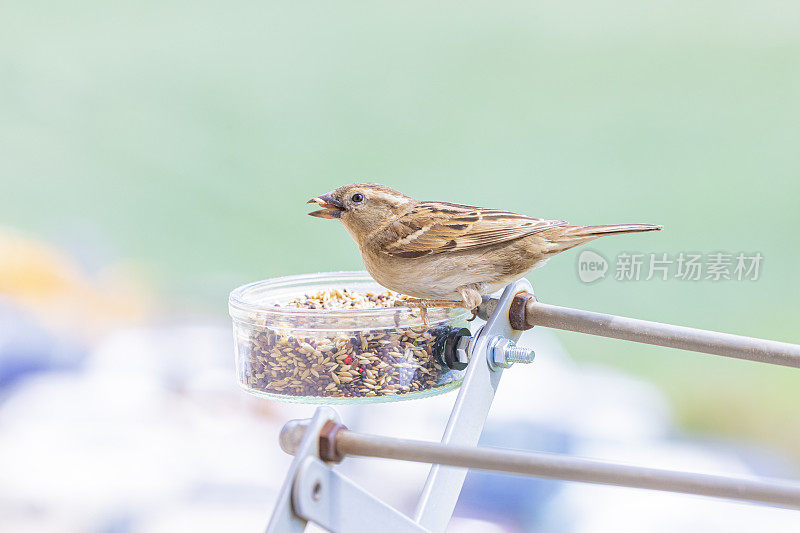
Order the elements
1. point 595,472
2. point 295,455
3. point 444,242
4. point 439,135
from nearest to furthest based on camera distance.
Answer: point 595,472 < point 295,455 < point 444,242 < point 439,135

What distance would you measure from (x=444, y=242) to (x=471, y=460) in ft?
2.08

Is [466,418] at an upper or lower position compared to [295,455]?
lower

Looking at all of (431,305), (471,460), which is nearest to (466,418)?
(431,305)

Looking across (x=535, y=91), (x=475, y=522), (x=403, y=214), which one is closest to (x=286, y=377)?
(x=403, y=214)

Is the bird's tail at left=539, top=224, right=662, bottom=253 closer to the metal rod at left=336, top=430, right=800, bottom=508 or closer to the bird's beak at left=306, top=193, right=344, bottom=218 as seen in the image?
the bird's beak at left=306, top=193, right=344, bottom=218

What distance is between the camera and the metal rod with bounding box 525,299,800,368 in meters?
1.13

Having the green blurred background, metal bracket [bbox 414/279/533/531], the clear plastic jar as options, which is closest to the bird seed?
the clear plastic jar

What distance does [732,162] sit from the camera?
3066 mm

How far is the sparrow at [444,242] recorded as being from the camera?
1433mm

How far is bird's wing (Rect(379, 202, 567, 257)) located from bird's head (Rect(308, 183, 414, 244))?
0.03m

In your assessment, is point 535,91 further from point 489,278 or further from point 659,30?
point 489,278

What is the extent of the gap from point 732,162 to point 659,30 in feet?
1.60

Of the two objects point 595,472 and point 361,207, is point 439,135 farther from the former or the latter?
point 595,472

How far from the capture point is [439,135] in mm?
3189
